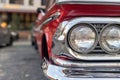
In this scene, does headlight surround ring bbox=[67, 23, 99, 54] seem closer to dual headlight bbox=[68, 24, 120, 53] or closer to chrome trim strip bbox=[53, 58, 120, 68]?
dual headlight bbox=[68, 24, 120, 53]

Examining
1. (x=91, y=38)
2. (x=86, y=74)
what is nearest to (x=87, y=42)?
(x=91, y=38)

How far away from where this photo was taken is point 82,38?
254cm

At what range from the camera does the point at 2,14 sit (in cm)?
3259

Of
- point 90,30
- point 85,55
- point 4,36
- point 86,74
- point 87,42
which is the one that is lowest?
point 4,36

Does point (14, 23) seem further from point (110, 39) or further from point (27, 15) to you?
point (110, 39)

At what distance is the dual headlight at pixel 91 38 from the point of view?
2539mm

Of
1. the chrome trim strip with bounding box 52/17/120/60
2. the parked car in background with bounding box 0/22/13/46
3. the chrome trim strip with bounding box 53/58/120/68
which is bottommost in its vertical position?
the parked car in background with bounding box 0/22/13/46

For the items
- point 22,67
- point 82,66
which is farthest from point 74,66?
point 22,67

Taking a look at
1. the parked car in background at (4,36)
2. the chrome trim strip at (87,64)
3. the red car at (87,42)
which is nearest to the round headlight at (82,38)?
the red car at (87,42)

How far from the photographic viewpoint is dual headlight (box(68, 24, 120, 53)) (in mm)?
2539

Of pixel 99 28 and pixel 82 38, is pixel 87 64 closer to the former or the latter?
pixel 82 38

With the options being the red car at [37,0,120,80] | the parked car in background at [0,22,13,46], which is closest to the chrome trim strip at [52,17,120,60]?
the red car at [37,0,120,80]

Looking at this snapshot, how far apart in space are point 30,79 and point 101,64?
99.1 inches

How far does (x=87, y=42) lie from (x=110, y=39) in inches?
7.7
